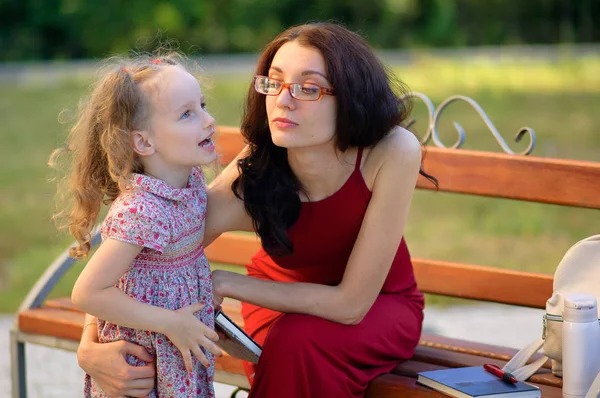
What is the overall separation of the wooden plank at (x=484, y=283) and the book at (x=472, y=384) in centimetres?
52

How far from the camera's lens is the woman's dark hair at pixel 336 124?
8.34 feet

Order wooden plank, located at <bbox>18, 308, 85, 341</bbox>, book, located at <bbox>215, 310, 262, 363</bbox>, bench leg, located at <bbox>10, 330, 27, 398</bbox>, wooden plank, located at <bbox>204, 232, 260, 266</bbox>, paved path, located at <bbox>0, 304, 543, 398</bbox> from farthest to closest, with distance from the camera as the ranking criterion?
paved path, located at <bbox>0, 304, 543, 398</bbox>
wooden plank, located at <bbox>204, 232, 260, 266</bbox>
bench leg, located at <bbox>10, 330, 27, 398</bbox>
wooden plank, located at <bbox>18, 308, 85, 341</bbox>
book, located at <bbox>215, 310, 262, 363</bbox>

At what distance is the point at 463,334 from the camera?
4.78 metres

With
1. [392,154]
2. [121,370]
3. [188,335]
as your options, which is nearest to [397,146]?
[392,154]

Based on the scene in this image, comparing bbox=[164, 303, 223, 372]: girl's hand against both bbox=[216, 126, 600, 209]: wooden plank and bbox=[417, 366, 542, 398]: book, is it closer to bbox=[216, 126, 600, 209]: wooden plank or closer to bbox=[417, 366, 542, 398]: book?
bbox=[417, 366, 542, 398]: book

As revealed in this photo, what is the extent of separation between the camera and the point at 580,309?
95.9 inches

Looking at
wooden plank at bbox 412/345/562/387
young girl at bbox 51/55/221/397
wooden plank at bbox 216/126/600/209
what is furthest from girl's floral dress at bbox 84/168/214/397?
wooden plank at bbox 216/126/600/209

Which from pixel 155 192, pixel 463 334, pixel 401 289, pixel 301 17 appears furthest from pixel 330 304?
pixel 301 17

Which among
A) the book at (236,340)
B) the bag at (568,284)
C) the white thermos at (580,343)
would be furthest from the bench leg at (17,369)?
the white thermos at (580,343)

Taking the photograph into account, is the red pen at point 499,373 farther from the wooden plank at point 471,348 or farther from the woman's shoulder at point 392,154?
the woman's shoulder at point 392,154

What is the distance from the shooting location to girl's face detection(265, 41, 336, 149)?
254 centimetres

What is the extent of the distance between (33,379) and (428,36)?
1142 cm

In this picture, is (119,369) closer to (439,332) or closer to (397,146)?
(397,146)

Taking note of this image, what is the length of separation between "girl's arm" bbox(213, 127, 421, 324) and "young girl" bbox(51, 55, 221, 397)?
20cm
